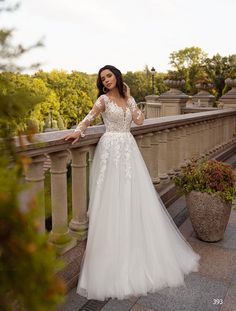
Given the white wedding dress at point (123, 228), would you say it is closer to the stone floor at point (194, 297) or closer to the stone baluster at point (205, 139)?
the stone floor at point (194, 297)

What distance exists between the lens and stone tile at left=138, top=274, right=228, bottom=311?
307cm

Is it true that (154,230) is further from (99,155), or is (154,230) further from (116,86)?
(116,86)

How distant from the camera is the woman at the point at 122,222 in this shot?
331 cm

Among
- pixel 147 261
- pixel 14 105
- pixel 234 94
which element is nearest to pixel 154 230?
pixel 147 261

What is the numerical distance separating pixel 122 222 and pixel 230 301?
114 cm

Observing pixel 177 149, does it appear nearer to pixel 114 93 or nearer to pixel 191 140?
pixel 191 140

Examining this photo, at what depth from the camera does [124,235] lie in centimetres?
346

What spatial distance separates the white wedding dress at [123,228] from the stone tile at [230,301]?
0.42 metres

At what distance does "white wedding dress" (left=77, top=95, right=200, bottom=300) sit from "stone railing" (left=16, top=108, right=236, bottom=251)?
0.17 metres

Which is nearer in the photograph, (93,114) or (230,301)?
(230,301)

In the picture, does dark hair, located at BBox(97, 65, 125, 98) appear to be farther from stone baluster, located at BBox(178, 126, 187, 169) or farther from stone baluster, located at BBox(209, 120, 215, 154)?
stone baluster, located at BBox(209, 120, 215, 154)

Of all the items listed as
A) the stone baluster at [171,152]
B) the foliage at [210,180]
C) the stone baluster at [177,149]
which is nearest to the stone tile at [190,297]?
the foliage at [210,180]

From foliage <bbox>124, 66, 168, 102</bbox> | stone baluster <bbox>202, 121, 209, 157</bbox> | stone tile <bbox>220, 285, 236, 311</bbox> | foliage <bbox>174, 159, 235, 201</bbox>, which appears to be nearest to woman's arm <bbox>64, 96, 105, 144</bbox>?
foliage <bbox>174, 159, 235, 201</bbox>

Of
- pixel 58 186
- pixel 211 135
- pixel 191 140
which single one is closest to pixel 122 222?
pixel 58 186
